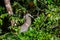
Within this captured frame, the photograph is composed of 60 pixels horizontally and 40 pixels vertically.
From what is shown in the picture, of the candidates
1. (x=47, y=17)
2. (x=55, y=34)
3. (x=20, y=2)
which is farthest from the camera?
(x=20, y=2)

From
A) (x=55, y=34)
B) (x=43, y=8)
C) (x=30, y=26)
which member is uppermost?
(x=43, y=8)

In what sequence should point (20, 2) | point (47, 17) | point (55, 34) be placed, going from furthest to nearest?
1. point (20, 2)
2. point (47, 17)
3. point (55, 34)

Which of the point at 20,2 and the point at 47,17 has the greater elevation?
the point at 20,2

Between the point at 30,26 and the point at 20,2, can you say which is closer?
the point at 30,26

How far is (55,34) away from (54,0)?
0.69 m

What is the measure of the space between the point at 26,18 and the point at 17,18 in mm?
140

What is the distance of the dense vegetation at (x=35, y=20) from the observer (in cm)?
218

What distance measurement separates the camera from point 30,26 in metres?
2.31

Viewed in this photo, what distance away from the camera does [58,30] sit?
7.54 feet

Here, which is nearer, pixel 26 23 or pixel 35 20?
pixel 26 23

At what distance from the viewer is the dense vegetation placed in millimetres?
2180

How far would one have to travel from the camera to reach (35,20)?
2400mm

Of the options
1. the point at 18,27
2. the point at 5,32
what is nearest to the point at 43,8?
the point at 18,27

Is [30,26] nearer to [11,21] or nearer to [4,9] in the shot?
[11,21]
